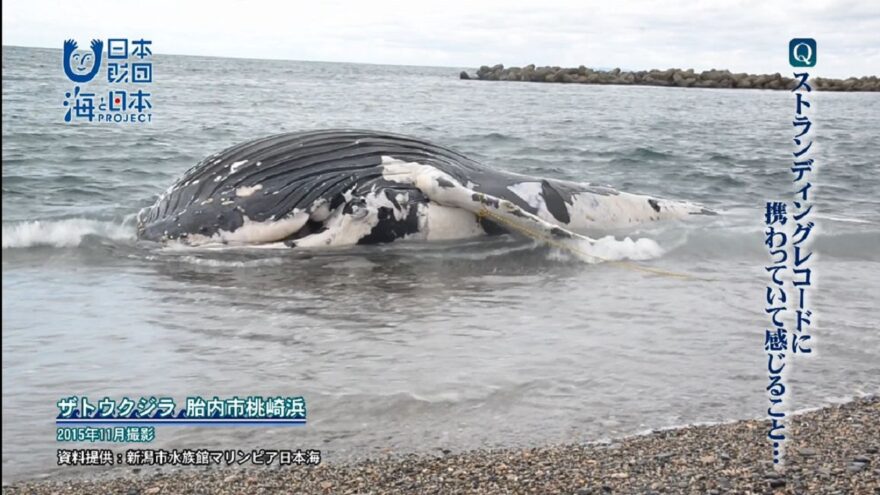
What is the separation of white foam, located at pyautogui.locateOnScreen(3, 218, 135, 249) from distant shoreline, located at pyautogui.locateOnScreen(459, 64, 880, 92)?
58.6 meters

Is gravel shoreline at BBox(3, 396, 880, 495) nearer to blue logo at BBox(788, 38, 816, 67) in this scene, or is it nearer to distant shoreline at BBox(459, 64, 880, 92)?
blue logo at BBox(788, 38, 816, 67)

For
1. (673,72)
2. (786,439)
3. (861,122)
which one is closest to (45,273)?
(786,439)

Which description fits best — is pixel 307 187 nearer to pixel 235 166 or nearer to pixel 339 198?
pixel 339 198

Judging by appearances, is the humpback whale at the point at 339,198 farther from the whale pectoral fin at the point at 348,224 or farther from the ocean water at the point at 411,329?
the ocean water at the point at 411,329

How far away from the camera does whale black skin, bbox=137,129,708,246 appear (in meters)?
9.39

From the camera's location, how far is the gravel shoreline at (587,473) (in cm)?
414

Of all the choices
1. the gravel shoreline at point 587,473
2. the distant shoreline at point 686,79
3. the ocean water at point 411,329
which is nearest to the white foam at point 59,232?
the ocean water at point 411,329

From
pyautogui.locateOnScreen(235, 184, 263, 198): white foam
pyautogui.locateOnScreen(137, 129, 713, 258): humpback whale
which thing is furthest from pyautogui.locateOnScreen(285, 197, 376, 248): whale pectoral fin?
pyautogui.locateOnScreen(235, 184, 263, 198): white foam

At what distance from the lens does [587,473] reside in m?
4.32

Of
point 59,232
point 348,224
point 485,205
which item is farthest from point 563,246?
point 59,232

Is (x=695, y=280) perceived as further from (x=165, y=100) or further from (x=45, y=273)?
(x=165, y=100)

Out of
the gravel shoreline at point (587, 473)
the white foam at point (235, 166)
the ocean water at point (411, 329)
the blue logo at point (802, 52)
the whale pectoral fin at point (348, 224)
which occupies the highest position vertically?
the blue logo at point (802, 52)

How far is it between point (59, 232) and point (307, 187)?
8.83 ft

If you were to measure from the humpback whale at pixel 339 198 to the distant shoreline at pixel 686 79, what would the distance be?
5722 centimetres
